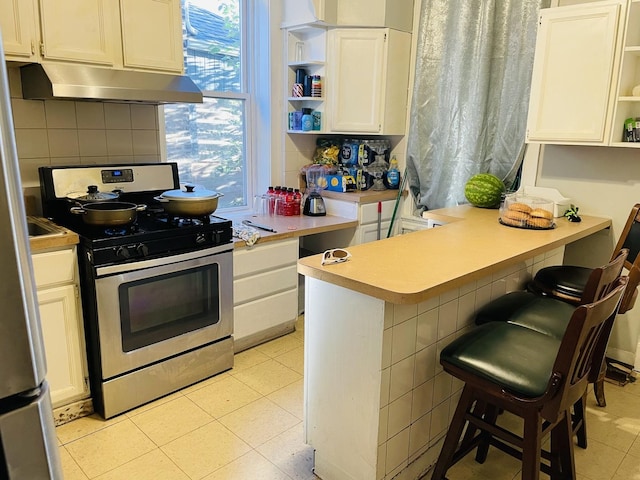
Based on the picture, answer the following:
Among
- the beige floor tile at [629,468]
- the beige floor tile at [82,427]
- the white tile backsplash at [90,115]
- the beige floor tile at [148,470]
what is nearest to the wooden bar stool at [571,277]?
the beige floor tile at [629,468]

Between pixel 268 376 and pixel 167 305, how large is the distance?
2.36 ft

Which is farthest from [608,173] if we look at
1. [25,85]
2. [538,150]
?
[25,85]

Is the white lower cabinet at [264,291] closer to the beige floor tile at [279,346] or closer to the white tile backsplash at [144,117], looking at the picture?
the beige floor tile at [279,346]

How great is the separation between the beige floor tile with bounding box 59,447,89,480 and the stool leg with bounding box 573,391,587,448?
2.04 m

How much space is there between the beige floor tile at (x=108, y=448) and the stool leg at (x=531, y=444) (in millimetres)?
1535

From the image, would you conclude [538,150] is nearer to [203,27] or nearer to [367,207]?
[367,207]

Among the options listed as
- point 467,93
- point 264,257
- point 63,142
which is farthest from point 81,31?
point 467,93

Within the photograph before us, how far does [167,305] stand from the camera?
8.16ft

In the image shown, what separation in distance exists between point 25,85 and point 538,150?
9.56 feet

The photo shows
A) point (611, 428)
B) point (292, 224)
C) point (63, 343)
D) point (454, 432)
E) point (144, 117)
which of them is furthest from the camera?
point (292, 224)

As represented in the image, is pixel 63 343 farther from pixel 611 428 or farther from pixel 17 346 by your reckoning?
pixel 611 428

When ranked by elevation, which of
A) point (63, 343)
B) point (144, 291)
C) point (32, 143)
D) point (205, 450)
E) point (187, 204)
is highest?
point (32, 143)

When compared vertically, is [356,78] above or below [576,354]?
above

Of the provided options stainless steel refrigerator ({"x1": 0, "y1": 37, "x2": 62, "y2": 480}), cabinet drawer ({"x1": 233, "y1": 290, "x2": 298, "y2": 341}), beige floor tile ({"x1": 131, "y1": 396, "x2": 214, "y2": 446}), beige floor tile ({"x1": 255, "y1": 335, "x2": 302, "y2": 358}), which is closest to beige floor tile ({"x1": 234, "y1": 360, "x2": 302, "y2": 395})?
beige floor tile ({"x1": 255, "y1": 335, "x2": 302, "y2": 358})
